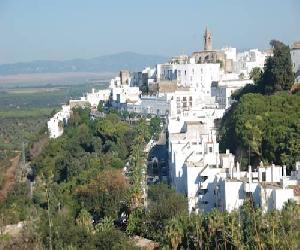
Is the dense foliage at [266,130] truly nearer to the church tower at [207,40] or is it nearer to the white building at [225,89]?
the white building at [225,89]

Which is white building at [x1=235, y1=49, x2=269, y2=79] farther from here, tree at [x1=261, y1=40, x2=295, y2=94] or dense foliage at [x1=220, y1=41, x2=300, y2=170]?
dense foliage at [x1=220, y1=41, x2=300, y2=170]

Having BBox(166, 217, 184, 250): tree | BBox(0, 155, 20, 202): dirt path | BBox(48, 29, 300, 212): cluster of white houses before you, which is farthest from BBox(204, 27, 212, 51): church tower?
BBox(166, 217, 184, 250): tree

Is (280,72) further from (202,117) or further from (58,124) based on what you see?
(58,124)

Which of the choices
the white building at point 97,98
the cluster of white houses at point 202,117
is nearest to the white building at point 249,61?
the cluster of white houses at point 202,117

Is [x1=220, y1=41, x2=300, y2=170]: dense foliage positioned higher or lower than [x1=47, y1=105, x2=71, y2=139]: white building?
higher

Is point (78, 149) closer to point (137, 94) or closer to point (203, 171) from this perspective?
point (137, 94)

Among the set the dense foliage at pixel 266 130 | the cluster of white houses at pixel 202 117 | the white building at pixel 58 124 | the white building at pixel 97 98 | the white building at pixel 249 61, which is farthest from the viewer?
the white building at pixel 97 98
